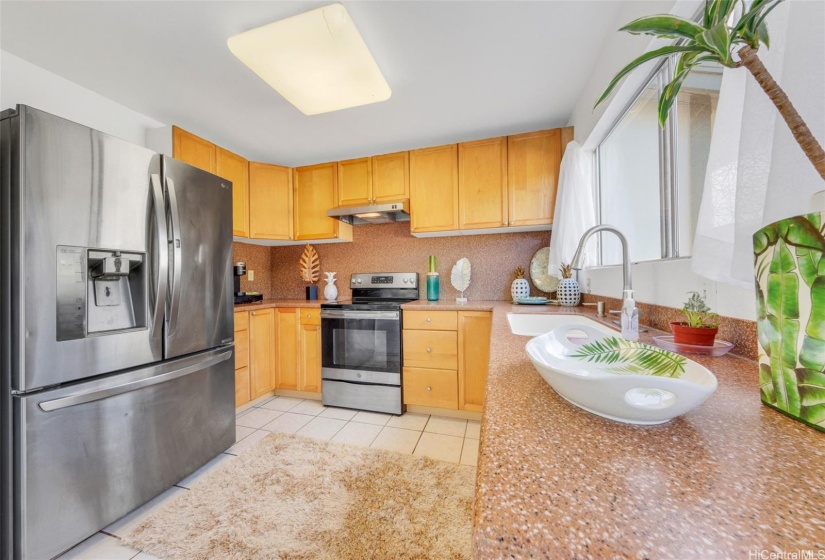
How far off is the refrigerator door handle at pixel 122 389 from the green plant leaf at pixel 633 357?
181cm

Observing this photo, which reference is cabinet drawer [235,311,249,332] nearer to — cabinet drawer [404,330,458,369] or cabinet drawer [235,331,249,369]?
cabinet drawer [235,331,249,369]

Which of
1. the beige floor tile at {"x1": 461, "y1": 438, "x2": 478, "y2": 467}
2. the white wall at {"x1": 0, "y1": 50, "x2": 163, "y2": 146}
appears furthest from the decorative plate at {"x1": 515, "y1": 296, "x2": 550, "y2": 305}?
the white wall at {"x1": 0, "y1": 50, "x2": 163, "y2": 146}

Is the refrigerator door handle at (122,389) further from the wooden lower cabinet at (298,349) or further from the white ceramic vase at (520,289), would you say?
the white ceramic vase at (520,289)

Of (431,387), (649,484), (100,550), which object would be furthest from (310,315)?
(649,484)

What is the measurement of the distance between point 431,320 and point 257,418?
160 centimetres

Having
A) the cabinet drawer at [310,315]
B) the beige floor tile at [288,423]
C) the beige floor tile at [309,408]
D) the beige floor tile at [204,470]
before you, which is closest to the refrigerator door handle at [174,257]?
the beige floor tile at [204,470]

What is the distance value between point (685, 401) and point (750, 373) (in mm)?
428

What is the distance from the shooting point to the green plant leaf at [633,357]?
1.98 ft

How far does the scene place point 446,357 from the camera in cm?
234

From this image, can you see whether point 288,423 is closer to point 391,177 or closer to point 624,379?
point 391,177

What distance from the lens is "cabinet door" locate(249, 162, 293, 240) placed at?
279cm

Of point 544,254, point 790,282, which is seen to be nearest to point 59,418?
point 790,282

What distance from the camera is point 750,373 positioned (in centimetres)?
66

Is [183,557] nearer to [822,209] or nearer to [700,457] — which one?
[700,457]
